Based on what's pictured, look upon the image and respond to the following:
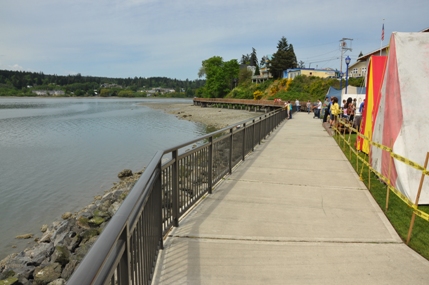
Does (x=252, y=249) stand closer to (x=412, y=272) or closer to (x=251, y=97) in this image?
(x=412, y=272)

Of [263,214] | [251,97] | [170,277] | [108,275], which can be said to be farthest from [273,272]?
[251,97]

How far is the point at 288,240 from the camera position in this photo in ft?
14.9

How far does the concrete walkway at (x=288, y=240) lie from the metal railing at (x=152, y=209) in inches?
11.2

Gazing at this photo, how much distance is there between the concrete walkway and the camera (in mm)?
3619

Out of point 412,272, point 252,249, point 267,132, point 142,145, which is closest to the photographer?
point 412,272

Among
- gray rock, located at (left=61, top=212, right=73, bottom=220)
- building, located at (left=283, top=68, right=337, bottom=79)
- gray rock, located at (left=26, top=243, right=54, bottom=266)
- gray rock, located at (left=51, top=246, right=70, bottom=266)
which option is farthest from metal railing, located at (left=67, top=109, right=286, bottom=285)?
building, located at (left=283, top=68, right=337, bottom=79)

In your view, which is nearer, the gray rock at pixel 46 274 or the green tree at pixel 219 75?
the gray rock at pixel 46 274

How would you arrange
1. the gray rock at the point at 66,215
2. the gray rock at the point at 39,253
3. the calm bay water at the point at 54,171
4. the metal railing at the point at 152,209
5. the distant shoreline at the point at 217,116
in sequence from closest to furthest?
the metal railing at the point at 152,209
the gray rock at the point at 39,253
the gray rock at the point at 66,215
the calm bay water at the point at 54,171
the distant shoreline at the point at 217,116

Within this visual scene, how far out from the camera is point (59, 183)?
1642cm

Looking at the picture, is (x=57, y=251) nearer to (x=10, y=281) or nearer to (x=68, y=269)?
(x=68, y=269)

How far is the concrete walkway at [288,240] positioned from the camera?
142 inches

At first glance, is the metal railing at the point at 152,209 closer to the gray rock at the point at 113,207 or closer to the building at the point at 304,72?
the gray rock at the point at 113,207

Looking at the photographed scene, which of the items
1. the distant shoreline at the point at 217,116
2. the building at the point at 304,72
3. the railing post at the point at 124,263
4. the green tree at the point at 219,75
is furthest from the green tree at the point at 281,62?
the railing post at the point at 124,263

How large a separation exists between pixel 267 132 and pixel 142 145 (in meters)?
15.3
